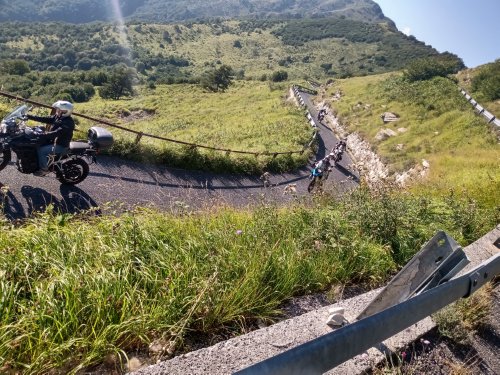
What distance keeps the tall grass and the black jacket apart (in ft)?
11.3

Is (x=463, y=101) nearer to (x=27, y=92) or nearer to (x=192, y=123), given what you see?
(x=192, y=123)

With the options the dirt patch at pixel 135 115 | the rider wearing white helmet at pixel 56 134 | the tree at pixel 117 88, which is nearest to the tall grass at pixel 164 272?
the rider wearing white helmet at pixel 56 134

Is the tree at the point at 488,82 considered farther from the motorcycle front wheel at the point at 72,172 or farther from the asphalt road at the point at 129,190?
the motorcycle front wheel at the point at 72,172

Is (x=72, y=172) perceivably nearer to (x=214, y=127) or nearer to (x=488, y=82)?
(x=214, y=127)

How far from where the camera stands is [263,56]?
600ft

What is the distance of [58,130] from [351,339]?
787 centimetres

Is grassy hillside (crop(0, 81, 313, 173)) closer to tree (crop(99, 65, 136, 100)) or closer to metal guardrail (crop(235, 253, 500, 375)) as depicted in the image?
tree (crop(99, 65, 136, 100))

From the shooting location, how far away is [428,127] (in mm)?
31281

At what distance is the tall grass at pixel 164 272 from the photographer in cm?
279

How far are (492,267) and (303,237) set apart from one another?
2.23 m

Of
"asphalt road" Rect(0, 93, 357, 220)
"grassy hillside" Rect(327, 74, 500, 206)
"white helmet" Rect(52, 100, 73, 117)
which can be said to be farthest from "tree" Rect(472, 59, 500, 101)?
"white helmet" Rect(52, 100, 73, 117)

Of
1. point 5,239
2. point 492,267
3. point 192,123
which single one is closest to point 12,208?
point 5,239

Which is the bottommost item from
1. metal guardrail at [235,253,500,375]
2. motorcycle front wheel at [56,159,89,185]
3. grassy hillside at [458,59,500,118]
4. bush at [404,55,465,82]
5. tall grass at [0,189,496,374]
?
tall grass at [0,189,496,374]

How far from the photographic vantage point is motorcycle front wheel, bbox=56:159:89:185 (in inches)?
323
